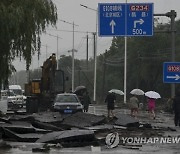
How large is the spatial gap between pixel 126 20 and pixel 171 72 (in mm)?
3670

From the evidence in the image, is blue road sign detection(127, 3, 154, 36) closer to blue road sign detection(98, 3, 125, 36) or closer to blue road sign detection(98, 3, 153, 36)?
blue road sign detection(98, 3, 153, 36)

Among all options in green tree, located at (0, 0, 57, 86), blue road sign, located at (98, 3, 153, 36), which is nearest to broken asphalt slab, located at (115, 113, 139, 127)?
green tree, located at (0, 0, 57, 86)

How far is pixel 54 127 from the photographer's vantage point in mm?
20031

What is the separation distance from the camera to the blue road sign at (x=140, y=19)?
28.6 meters

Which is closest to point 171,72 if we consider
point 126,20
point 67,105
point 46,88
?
point 126,20

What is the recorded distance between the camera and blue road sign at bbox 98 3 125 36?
2831 centimetres

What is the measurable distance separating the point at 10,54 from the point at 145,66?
50.0 metres

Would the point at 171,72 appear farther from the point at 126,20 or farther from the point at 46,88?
the point at 46,88

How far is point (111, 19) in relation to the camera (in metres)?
28.5

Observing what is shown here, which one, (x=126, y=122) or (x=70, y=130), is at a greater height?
(x=70, y=130)

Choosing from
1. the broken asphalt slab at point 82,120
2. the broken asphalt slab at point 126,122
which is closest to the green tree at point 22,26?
the broken asphalt slab at point 82,120

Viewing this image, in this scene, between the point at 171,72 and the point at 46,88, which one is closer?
the point at 171,72

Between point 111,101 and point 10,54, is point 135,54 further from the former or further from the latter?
point 10,54

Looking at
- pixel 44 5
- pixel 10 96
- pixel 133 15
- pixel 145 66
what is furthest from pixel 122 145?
pixel 145 66
